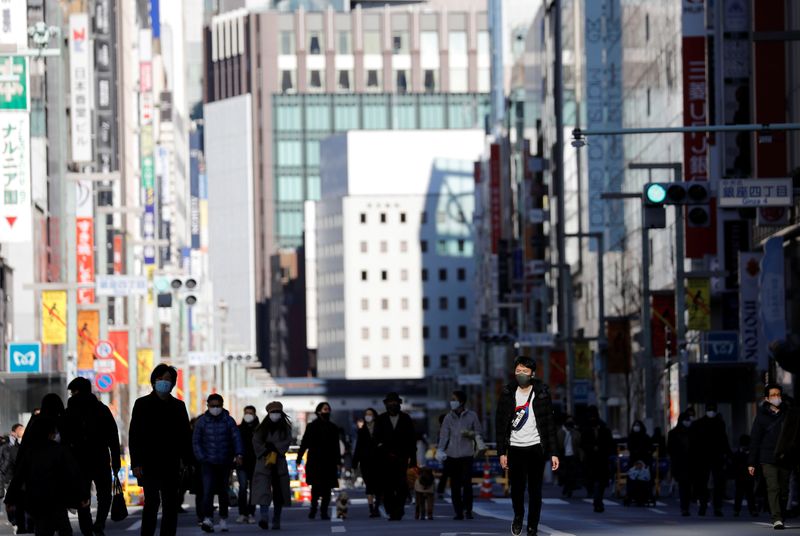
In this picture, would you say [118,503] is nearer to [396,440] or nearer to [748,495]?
[396,440]

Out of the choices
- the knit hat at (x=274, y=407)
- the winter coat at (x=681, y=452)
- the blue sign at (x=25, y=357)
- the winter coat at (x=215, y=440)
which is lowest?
the winter coat at (x=681, y=452)

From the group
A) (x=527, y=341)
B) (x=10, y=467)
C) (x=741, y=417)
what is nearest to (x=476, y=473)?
(x=741, y=417)

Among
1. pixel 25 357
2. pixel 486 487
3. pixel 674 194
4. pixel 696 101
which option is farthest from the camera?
pixel 696 101

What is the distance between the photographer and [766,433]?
25.0 metres

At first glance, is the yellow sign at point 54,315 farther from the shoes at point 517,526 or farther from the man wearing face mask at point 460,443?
the shoes at point 517,526

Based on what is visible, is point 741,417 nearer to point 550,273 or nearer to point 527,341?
point 527,341

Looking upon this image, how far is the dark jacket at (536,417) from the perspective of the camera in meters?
19.8

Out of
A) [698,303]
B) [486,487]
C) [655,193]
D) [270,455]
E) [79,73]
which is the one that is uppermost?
[79,73]

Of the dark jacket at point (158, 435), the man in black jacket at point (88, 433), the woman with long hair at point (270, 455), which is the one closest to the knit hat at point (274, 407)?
the woman with long hair at point (270, 455)

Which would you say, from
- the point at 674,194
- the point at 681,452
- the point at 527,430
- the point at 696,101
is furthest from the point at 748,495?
the point at 696,101

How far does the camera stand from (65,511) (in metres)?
18.1

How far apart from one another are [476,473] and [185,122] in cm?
11477

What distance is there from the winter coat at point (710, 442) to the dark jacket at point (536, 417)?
11067 millimetres

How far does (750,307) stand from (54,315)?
17.6 metres
